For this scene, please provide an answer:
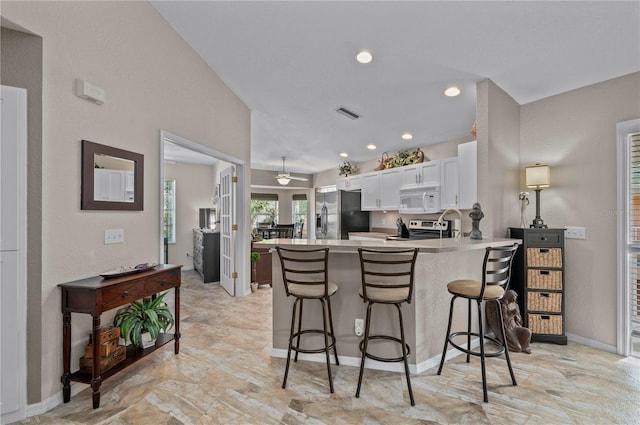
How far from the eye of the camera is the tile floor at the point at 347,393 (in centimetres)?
188

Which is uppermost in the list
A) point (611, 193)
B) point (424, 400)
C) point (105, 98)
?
point (105, 98)

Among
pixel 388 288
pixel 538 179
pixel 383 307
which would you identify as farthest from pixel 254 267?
pixel 538 179

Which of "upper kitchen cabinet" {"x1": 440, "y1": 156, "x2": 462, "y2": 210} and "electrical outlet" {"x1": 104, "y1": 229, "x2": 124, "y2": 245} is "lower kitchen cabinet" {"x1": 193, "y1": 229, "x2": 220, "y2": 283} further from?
"upper kitchen cabinet" {"x1": 440, "y1": 156, "x2": 462, "y2": 210}

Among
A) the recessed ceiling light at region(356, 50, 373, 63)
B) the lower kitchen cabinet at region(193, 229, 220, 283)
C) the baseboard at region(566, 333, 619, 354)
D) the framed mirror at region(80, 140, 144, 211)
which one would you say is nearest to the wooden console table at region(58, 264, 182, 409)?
the framed mirror at region(80, 140, 144, 211)

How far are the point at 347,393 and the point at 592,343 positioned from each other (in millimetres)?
2633

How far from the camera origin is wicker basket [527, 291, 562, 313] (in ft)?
9.87

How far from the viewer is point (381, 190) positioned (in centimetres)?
559

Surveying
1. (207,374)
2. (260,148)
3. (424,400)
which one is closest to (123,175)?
(207,374)

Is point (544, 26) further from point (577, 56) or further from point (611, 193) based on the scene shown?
point (611, 193)

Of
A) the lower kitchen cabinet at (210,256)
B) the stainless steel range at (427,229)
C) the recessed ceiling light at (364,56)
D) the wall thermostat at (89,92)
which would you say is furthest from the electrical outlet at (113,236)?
the stainless steel range at (427,229)

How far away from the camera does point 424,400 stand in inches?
81.4

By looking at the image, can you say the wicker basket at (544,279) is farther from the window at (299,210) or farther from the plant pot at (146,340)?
the window at (299,210)

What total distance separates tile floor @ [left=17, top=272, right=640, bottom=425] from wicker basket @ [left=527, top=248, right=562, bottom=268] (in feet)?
2.67

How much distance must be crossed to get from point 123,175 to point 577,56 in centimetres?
399
